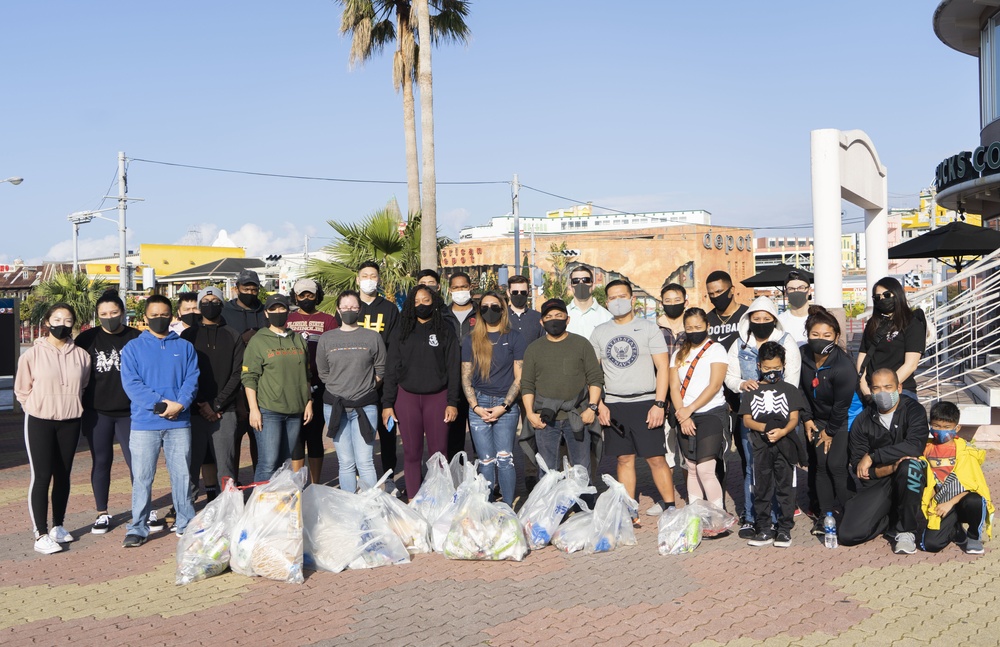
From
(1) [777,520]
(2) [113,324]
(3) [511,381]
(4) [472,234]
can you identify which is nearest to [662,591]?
(1) [777,520]

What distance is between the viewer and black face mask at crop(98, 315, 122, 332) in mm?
6848

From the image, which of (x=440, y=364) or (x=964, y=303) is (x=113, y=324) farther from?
(x=964, y=303)

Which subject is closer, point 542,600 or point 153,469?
point 542,600

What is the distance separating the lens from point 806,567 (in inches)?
222

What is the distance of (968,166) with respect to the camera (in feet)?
52.2

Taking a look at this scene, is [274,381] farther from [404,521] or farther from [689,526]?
[689,526]

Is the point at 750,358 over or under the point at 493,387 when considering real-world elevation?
over

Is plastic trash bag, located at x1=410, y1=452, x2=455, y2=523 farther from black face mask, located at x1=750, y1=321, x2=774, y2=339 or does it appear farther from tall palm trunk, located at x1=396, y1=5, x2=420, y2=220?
tall palm trunk, located at x1=396, y1=5, x2=420, y2=220

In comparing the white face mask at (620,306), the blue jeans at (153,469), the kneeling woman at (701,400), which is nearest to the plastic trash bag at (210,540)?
the blue jeans at (153,469)

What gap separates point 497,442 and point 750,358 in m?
1.98

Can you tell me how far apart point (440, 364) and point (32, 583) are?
3064 millimetres

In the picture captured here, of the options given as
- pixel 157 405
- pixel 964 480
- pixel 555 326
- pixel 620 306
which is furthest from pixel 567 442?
pixel 157 405

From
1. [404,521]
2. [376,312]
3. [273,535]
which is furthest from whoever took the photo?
[376,312]

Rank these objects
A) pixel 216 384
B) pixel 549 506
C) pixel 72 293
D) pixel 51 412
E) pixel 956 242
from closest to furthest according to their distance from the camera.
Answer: pixel 549 506, pixel 51 412, pixel 216 384, pixel 956 242, pixel 72 293
